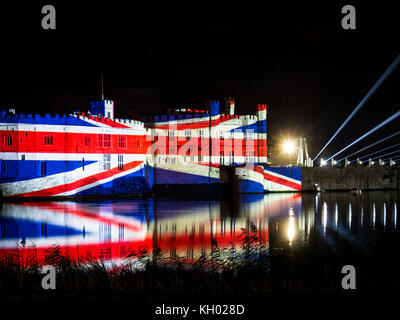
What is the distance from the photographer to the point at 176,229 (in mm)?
20297

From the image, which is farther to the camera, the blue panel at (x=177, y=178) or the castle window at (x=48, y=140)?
the blue panel at (x=177, y=178)

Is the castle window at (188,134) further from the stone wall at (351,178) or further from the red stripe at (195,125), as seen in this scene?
the stone wall at (351,178)

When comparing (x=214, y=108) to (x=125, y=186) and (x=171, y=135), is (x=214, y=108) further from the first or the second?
(x=125, y=186)

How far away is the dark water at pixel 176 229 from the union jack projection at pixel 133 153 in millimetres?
8102

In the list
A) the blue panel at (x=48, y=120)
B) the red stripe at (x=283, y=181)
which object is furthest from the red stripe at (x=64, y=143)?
the red stripe at (x=283, y=181)

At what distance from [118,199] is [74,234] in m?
20.3

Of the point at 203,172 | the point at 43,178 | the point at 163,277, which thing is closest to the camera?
the point at 163,277

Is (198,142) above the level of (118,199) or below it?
above

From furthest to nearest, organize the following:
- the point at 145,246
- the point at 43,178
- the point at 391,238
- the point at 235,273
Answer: the point at 43,178, the point at 391,238, the point at 145,246, the point at 235,273

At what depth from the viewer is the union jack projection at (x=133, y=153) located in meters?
36.7
